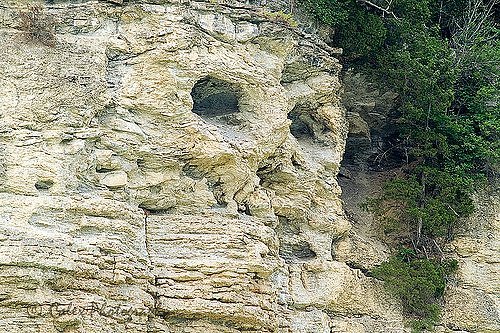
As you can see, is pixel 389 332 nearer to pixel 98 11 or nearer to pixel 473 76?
pixel 473 76

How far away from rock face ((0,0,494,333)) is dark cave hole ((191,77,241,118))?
3 cm

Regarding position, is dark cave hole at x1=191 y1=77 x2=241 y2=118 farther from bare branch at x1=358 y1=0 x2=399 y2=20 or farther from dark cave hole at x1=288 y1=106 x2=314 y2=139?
bare branch at x1=358 y1=0 x2=399 y2=20

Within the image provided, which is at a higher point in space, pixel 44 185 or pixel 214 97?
pixel 214 97

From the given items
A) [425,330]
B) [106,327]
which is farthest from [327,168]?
[106,327]

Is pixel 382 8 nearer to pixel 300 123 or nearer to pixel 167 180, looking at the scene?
pixel 300 123

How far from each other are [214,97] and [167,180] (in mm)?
2493

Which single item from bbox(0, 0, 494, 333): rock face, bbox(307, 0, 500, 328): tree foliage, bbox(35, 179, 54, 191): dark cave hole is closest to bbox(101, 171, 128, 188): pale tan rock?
bbox(0, 0, 494, 333): rock face

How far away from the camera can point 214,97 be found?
47.9 ft

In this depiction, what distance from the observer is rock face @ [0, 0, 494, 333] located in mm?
10836

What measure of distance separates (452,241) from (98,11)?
9.08 metres

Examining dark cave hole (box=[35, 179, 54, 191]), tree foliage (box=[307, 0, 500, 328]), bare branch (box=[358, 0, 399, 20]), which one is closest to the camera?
dark cave hole (box=[35, 179, 54, 191])

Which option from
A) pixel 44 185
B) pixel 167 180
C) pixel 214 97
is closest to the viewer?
pixel 44 185

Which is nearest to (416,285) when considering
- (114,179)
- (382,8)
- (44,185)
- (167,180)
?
(167,180)

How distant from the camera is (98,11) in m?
13.4
